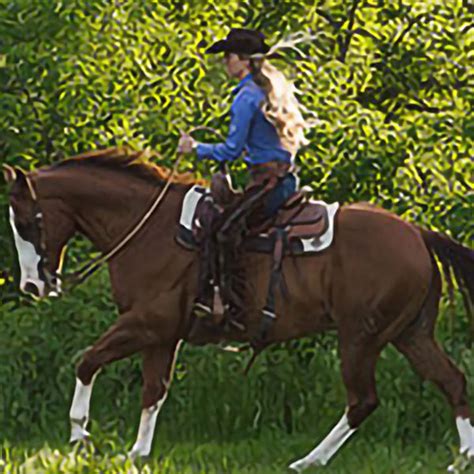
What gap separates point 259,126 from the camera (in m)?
9.39

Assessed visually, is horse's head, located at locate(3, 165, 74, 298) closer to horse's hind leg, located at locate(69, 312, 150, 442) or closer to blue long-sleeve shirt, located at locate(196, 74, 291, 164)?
horse's hind leg, located at locate(69, 312, 150, 442)

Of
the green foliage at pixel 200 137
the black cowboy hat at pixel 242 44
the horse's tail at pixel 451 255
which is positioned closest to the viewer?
the black cowboy hat at pixel 242 44

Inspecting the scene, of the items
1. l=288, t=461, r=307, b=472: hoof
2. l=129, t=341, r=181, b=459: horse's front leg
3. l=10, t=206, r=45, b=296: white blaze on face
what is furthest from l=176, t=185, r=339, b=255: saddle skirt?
l=288, t=461, r=307, b=472: hoof

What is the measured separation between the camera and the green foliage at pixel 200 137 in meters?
11.1

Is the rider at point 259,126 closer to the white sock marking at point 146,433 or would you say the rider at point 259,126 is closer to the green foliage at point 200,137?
the white sock marking at point 146,433

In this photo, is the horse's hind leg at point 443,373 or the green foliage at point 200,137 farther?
the green foliage at point 200,137

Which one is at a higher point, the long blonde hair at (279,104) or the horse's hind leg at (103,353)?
the long blonde hair at (279,104)

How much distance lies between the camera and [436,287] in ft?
31.9

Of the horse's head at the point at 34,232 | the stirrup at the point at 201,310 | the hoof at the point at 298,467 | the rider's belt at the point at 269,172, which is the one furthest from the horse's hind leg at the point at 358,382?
the horse's head at the point at 34,232

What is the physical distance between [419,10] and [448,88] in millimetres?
769

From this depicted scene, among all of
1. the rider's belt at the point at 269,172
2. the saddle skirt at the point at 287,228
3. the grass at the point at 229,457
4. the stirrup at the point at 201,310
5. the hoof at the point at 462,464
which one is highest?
the rider's belt at the point at 269,172

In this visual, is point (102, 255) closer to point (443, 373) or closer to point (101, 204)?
point (101, 204)

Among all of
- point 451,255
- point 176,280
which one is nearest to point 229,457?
point 176,280

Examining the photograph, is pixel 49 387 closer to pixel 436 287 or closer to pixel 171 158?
pixel 171 158
